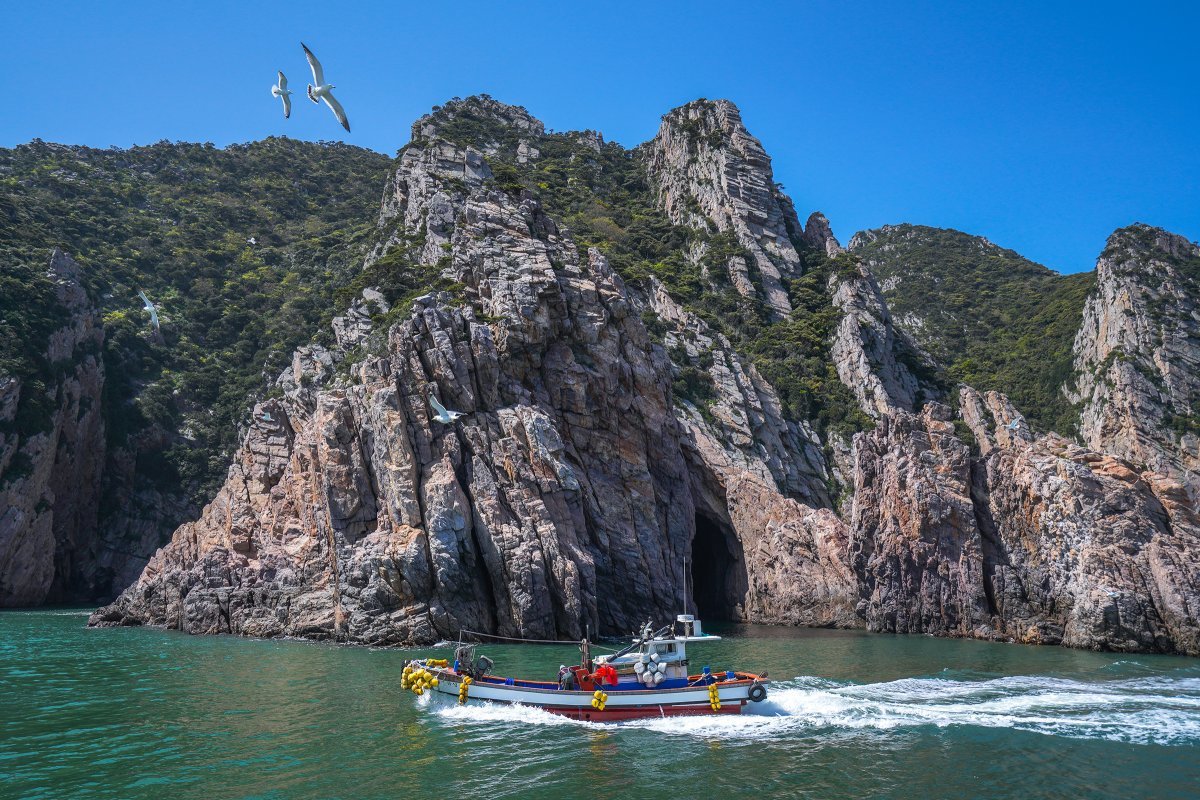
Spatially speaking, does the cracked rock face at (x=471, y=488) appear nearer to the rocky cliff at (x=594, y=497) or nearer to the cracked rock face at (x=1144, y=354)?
the rocky cliff at (x=594, y=497)

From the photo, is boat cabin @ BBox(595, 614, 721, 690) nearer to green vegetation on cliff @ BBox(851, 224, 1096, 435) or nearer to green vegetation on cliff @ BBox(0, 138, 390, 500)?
green vegetation on cliff @ BBox(0, 138, 390, 500)

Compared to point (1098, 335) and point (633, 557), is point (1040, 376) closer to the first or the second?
point (1098, 335)

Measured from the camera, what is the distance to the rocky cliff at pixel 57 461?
58500mm

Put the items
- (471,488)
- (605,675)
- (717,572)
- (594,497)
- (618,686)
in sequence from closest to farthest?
(618,686), (605,675), (471,488), (594,497), (717,572)

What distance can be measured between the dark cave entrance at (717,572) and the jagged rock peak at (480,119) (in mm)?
72108

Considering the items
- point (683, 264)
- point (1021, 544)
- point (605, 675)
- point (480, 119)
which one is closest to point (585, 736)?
point (605, 675)

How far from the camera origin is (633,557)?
45375 millimetres

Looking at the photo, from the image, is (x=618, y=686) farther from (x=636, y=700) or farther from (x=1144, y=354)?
(x=1144, y=354)

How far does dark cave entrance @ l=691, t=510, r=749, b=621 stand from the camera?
55188mm

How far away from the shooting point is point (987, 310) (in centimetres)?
10688

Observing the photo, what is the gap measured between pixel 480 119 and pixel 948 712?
121540 millimetres

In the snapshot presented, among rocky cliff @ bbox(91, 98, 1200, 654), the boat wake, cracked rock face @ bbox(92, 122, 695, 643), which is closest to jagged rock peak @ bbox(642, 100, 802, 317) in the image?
rocky cliff @ bbox(91, 98, 1200, 654)

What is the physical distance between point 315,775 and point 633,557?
29.9 meters

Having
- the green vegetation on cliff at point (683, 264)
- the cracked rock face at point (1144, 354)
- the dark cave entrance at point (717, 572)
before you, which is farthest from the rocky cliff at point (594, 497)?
the cracked rock face at point (1144, 354)
